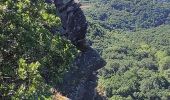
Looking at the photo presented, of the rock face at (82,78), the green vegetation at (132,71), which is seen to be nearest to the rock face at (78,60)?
the rock face at (82,78)

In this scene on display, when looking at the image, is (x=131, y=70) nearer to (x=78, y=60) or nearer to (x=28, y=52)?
(x=78, y=60)

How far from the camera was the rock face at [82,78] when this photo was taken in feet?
129

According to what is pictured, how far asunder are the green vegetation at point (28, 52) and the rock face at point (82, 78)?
24.1 ft

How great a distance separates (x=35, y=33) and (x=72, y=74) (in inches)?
499

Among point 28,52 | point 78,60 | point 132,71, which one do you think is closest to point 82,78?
point 78,60

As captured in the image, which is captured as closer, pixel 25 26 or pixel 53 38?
pixel 25 26

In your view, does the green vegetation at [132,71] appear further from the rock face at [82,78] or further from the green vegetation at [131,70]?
the rock face at [82,78]

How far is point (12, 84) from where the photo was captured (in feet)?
79.6

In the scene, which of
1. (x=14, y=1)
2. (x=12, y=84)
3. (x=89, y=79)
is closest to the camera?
(x=12, y=84)

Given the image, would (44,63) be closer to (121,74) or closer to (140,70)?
(121,74)

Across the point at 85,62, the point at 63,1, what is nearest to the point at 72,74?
the point at 85,62

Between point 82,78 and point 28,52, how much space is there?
15643mm

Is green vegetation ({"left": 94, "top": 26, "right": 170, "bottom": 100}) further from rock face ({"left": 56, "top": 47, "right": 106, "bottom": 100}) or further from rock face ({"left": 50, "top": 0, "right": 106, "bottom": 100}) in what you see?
rock face ({"left": 50, "top": 0, "right": 106, "bottom": 100})

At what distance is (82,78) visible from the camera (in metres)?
41.9
